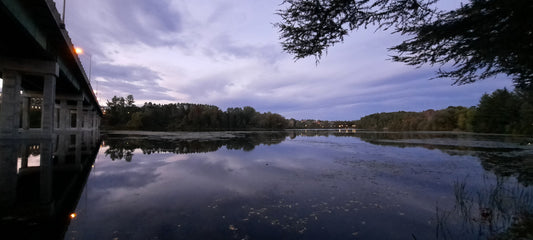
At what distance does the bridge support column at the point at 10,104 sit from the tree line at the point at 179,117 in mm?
87063

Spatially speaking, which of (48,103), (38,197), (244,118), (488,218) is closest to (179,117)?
(244,118)

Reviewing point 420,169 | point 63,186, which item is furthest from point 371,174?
point 63,186

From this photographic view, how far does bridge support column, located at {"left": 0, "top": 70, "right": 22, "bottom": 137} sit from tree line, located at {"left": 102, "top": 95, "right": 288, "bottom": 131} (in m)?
87.1

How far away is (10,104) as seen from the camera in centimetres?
2234

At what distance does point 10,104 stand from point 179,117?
108873mm

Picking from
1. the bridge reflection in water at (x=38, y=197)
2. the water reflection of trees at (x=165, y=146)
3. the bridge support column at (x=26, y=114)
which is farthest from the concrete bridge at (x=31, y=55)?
the bridge reflection in water at (x=38, y=197)

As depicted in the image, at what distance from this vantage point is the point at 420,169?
11.5 m

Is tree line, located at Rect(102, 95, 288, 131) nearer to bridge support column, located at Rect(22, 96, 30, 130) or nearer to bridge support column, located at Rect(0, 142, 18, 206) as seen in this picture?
bridge support column, located at Rect(22, 96, 30, 130)

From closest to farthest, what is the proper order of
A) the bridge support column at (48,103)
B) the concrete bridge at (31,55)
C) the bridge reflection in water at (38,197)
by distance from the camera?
the bridge reflection in water at (38,197) < the concrete bridge at (31,55) < the bridge support column at (48,103)

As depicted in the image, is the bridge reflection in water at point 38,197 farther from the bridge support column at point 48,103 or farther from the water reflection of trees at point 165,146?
the bridge support column at point 48,103

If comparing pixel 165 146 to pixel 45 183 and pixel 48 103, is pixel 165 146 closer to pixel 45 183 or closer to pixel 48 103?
pixel 48 103

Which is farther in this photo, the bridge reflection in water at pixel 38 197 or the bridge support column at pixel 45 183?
the bridge support column at pixel 45 183

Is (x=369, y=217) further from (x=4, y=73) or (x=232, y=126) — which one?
(x=232, y=126)

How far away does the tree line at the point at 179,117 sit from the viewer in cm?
11650
